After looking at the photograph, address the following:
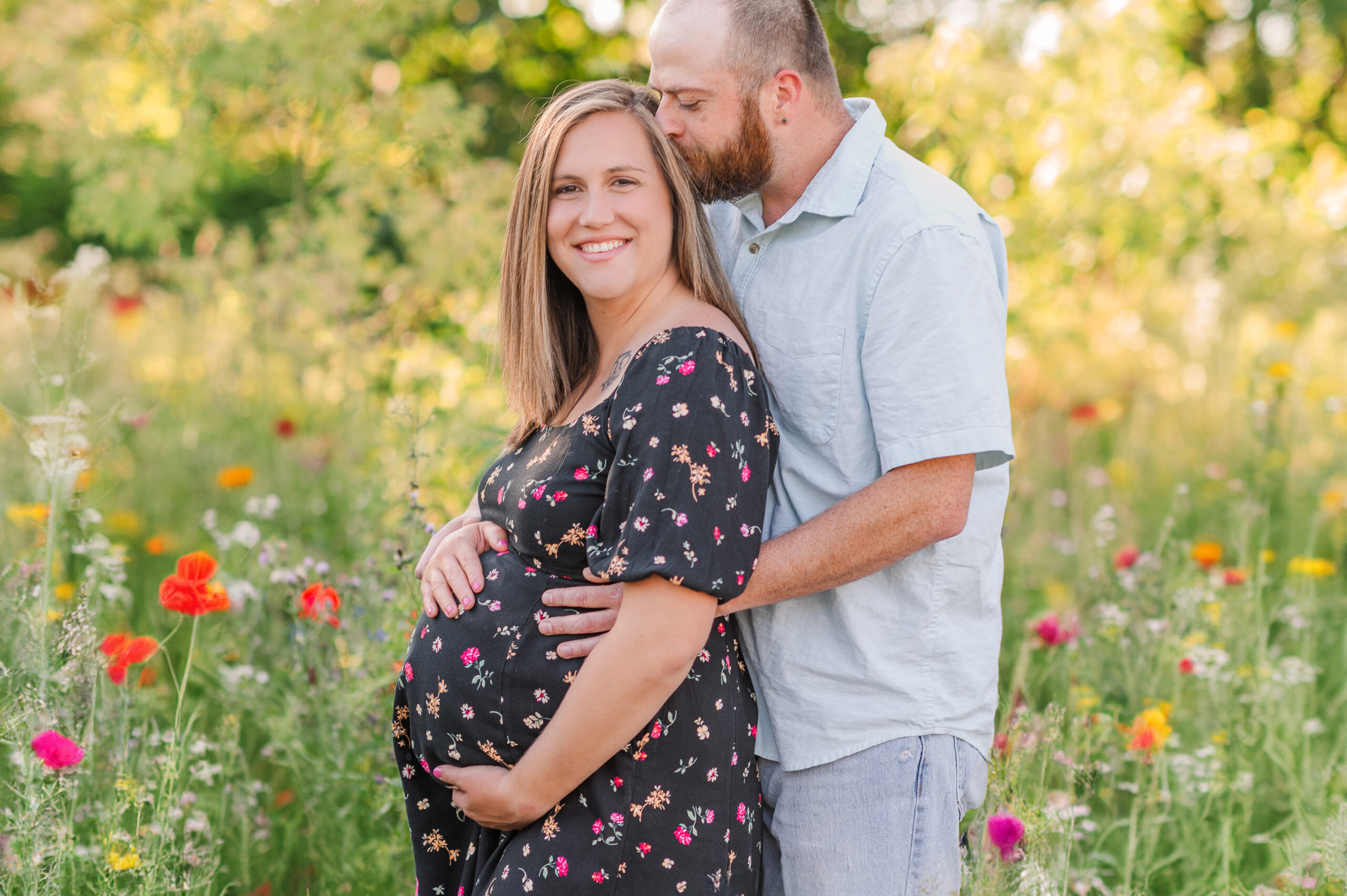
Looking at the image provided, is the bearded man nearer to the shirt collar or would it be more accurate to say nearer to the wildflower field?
the shirt collar

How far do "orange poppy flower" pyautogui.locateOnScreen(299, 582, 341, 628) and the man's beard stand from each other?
1267mm

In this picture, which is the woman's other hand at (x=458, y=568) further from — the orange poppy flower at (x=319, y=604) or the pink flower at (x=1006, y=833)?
the pink flower at (x=1006, y=833)

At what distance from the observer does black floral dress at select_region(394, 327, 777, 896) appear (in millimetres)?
1602

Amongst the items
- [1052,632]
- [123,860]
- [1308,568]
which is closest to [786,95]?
[1052,632]

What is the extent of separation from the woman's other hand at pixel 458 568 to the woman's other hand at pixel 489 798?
0.27 meters

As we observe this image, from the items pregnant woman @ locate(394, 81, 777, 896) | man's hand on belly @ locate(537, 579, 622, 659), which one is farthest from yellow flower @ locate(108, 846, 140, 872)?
man's hand on belly @ locate(537, 579, 622, 659)

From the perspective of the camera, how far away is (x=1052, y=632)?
2.61 metres

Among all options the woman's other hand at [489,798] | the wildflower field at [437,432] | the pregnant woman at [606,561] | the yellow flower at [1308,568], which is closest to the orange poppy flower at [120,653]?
the wildflower field at [437,432]

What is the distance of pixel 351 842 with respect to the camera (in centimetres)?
253

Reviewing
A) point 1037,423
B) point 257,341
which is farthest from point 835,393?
point 257,341

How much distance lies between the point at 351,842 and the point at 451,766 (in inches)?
34.2

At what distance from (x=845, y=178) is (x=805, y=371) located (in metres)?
0.35

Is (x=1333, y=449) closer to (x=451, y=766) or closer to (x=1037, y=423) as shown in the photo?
(x=1037, y=423)

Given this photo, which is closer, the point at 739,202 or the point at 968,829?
the point at 968,829
